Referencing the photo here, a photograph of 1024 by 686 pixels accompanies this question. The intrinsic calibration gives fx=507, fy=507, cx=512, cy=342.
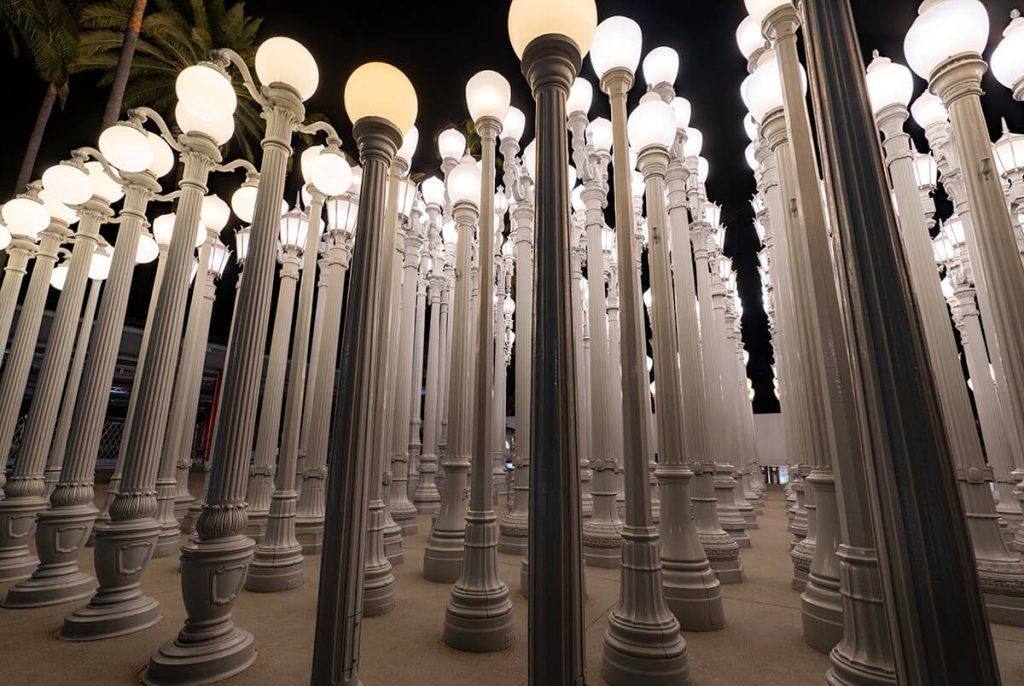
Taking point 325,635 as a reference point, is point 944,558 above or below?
above

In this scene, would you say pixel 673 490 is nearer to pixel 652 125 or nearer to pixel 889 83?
pixel 652 125

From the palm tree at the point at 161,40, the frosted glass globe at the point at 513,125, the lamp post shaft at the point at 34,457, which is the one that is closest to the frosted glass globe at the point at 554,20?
the frosted glass globe at the point at 513,125

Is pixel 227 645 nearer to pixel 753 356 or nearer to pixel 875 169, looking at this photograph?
pixel 875 169

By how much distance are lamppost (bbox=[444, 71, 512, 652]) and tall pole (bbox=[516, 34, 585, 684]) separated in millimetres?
1645

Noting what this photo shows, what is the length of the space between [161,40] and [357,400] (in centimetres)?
1479

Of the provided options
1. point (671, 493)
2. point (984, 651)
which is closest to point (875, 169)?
point (984, 651)

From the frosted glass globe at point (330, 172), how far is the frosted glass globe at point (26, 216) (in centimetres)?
416

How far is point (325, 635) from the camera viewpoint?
218cm

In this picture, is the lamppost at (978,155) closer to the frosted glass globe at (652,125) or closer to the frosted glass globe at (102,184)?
the frosted glass globe at (652,125)

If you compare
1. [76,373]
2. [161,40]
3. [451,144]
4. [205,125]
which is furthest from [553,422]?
[161,40]

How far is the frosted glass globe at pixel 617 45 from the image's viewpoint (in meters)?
3.57

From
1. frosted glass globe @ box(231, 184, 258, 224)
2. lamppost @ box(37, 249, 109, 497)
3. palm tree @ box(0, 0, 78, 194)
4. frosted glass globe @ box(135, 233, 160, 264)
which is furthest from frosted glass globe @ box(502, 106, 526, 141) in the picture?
palm tree @ box(0, 0, 78, 194)

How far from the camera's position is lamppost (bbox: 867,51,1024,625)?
423 cm

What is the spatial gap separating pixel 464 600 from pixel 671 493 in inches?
68.7
